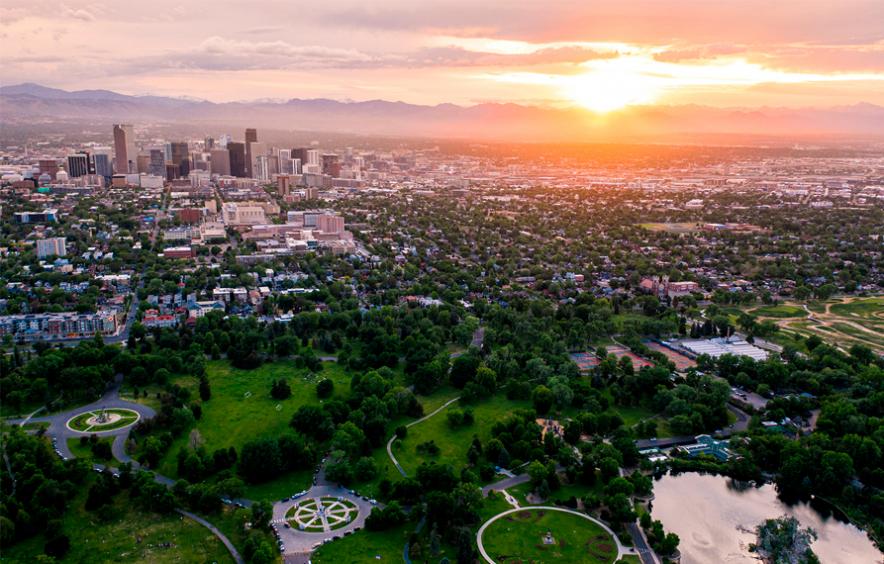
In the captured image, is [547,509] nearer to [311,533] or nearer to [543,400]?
[543,400]

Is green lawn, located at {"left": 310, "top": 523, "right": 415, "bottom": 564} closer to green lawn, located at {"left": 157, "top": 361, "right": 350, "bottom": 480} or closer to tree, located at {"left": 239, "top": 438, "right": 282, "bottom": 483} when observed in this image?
green lawn, located at {"left": 157, "top": 361, "right": 350, "bottom": 480}

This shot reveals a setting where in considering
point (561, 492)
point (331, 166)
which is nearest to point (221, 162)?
point (331, 166)

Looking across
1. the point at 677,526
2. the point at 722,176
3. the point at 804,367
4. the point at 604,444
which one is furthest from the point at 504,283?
the point at 722,176

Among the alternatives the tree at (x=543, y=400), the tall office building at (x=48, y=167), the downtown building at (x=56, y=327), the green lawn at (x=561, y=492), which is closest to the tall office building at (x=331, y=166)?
the tall office building at (x=48, y=167)

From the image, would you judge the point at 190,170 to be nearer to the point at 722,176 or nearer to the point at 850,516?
the point at 722,176

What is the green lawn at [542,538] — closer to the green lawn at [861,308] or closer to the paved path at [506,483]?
the paved path at [506,483]

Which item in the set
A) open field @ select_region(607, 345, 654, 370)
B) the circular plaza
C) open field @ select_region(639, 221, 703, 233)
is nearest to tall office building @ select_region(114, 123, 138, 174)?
open field @ select_region(639, 221, 703, 233)
